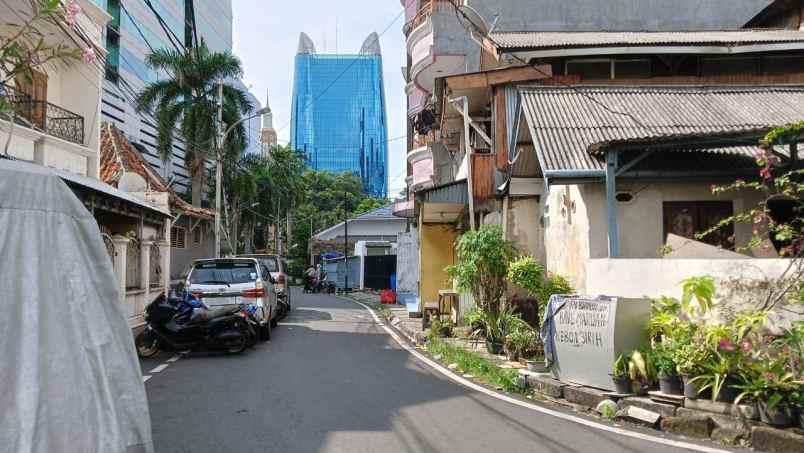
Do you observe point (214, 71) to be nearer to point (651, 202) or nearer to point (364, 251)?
point (364, 251)

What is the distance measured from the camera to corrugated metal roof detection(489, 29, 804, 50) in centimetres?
1622

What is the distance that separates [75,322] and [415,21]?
72.2 ft

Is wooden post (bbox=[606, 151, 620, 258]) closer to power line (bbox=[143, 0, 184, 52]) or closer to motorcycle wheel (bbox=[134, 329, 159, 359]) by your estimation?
motorcycle wheel (bbox=[134, 329, 159, 359])

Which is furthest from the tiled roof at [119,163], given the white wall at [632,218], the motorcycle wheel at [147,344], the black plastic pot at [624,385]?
the black plastic pot at [624,385]

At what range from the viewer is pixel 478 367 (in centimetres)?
1029

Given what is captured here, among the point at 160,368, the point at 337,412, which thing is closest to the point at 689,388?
the point at 337,412

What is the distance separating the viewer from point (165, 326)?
11.9 m

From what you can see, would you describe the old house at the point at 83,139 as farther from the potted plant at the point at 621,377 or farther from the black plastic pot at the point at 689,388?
the black plastic pot at the point at 689,388

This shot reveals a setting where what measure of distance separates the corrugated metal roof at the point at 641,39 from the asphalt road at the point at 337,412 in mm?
9016

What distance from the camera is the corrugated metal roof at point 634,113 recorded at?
38.2 feet

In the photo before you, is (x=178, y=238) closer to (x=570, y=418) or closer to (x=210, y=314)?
(x=210, y=314)

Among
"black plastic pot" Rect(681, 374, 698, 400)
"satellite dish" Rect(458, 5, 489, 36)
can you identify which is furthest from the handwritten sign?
"satellite dish" Rect(458, 5, 489, 36)

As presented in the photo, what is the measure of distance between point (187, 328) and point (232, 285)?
2529 mm

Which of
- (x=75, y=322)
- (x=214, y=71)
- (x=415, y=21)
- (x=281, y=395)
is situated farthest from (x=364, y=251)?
(x=75, y=322)
